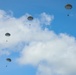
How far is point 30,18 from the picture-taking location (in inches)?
3580

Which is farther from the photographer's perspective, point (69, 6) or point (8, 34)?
point (8, 34)

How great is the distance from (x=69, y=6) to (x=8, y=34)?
2257 centimetres

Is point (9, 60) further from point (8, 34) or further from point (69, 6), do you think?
point (69, 6)

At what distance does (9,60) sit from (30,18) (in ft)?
57.4

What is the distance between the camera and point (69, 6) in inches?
3430

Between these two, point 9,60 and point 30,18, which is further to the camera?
point 9,60

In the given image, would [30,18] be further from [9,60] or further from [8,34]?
[9,60]

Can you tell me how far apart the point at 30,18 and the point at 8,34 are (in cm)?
1035

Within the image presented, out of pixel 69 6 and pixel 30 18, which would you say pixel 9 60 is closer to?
pixel 30 18

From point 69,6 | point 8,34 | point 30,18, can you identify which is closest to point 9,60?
point 8,34

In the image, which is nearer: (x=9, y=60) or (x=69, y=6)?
(x=69, y=6)

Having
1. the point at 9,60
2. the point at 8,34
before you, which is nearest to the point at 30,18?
the point at 8,34

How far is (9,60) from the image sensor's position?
9931 centimetres

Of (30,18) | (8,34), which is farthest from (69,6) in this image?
(8,34)
